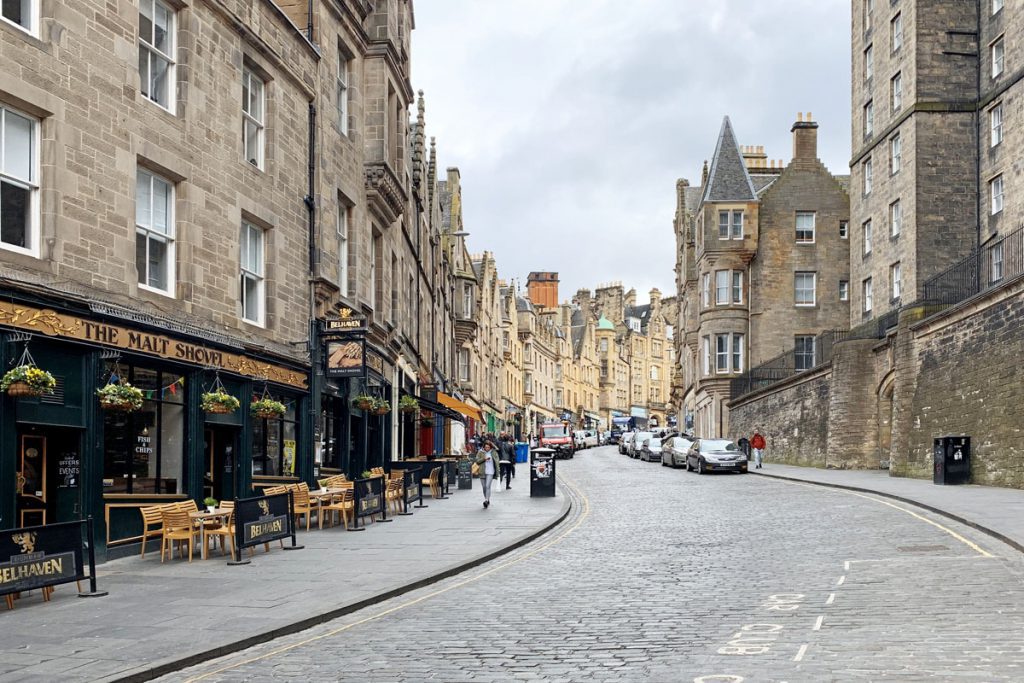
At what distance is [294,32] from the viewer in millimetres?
21609

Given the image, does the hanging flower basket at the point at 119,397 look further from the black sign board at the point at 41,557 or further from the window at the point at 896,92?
the window at the point at 896,92

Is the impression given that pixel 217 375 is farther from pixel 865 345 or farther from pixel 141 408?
pixel 865 345

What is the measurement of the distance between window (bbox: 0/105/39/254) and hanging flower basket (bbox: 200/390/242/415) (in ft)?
13.5

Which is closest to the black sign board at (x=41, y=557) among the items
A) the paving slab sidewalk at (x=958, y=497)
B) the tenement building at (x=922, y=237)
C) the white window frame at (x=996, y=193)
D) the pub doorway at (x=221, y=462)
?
the pub doorway at (x=221, y=462)

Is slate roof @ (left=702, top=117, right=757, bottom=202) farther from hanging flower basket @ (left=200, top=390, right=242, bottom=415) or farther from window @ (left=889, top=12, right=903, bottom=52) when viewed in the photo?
hanging flower basket @ (left=200, top=390, right=242, bottom=415)

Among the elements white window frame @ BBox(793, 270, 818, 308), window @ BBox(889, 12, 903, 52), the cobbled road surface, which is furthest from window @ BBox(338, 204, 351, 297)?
white window frame @ BBox(793, 270, 818, 308)

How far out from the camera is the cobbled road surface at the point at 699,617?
7.77 m

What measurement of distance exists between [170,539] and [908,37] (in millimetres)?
34657

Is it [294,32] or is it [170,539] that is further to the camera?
[294,32]

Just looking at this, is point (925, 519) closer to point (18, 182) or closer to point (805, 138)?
point (18, 182)

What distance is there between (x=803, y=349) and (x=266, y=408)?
146 feet

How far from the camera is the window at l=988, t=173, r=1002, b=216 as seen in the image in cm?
3762

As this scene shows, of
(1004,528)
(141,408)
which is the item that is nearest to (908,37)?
(1004,528)

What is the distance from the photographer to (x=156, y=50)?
16.4m
